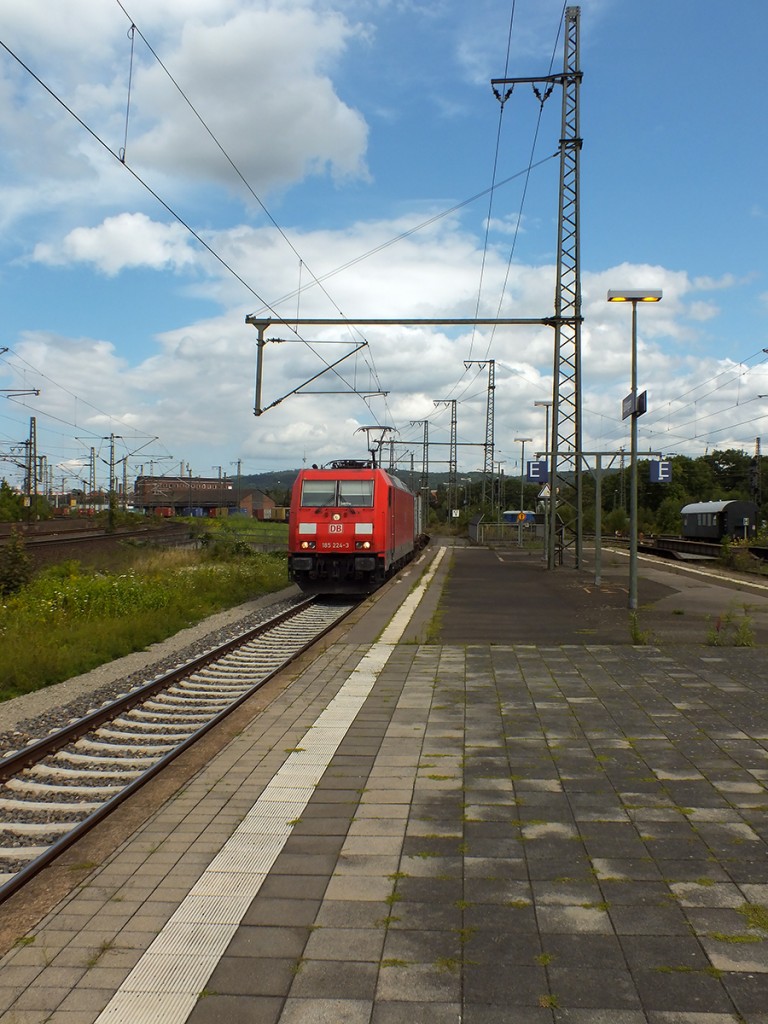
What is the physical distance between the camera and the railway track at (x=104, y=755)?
5285mm

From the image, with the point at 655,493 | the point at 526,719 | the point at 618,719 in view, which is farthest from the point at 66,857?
the point at 655,493

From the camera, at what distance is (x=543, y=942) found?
3.57 metres

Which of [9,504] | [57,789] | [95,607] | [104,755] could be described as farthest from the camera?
[9,504]

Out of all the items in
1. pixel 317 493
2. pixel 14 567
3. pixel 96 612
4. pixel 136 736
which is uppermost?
pixel 317 493

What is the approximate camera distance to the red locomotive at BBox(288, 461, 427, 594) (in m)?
18.9

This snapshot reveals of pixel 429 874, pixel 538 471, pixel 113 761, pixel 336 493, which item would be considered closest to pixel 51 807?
pixel 113 761

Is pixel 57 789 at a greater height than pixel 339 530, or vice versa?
pixel 339 530

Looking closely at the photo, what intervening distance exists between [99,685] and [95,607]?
225 inches

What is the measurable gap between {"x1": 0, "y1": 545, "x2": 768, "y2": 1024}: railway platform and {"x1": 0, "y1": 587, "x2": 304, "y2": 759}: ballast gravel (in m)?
1.88

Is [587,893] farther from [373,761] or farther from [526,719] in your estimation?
[526,719]

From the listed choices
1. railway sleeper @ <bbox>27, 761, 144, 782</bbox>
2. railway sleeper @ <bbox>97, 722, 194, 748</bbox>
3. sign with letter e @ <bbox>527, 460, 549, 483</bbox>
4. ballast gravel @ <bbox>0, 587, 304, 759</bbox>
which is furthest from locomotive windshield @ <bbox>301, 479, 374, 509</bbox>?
sign with letter e @ <bbox>527, 460, 549, 483</bbox>

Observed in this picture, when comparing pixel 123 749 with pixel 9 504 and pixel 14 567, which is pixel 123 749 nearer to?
pixel 14 567

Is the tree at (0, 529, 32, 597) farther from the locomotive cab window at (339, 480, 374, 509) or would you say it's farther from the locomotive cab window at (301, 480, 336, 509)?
the locomotive cab window at (339, 480, 374, 509)

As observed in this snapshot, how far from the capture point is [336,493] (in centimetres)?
1933
